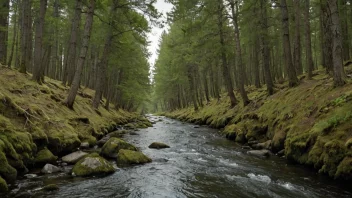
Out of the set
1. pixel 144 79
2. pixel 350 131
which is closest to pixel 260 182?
pixel 350 131

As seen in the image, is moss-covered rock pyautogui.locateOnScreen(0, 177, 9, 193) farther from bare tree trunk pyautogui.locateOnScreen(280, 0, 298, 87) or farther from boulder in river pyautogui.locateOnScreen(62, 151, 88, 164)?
bare tree trunk pyautogui.locateOnScreen(280, 0, 298, 87)

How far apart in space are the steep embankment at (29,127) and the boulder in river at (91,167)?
129 cm

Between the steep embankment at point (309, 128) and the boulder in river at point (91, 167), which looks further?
the boulder in river at point (91, 167)

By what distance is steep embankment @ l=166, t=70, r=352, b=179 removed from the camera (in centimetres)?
748

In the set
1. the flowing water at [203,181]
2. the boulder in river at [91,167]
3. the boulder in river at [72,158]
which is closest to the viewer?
the flowing water at [203,181]

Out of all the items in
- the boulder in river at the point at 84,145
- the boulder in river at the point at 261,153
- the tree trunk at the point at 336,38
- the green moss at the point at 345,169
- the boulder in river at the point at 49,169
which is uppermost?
the tree trunk at the point at 336,38

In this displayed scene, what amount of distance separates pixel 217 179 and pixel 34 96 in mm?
9165

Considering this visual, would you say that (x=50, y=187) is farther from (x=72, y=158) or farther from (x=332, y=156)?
(x=332, y=156)

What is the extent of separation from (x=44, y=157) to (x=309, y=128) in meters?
8.90

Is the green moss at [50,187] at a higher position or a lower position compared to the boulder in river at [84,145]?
lower

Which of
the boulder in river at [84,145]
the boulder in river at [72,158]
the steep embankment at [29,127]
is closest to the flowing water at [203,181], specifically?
the steep embankment at [29,127]

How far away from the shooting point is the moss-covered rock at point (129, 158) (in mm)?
9133

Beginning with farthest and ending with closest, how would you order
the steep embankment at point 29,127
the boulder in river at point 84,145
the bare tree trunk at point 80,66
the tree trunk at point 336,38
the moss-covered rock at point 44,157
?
the bare tree trunk at point 80,66, the boulder in river at point 84,145, the tree trunk at point 336,38, the moss-covered rock at point 44,157, the steep embankment at point 29,127

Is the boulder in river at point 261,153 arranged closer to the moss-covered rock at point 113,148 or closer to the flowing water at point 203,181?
the flowing water at point 203,181
